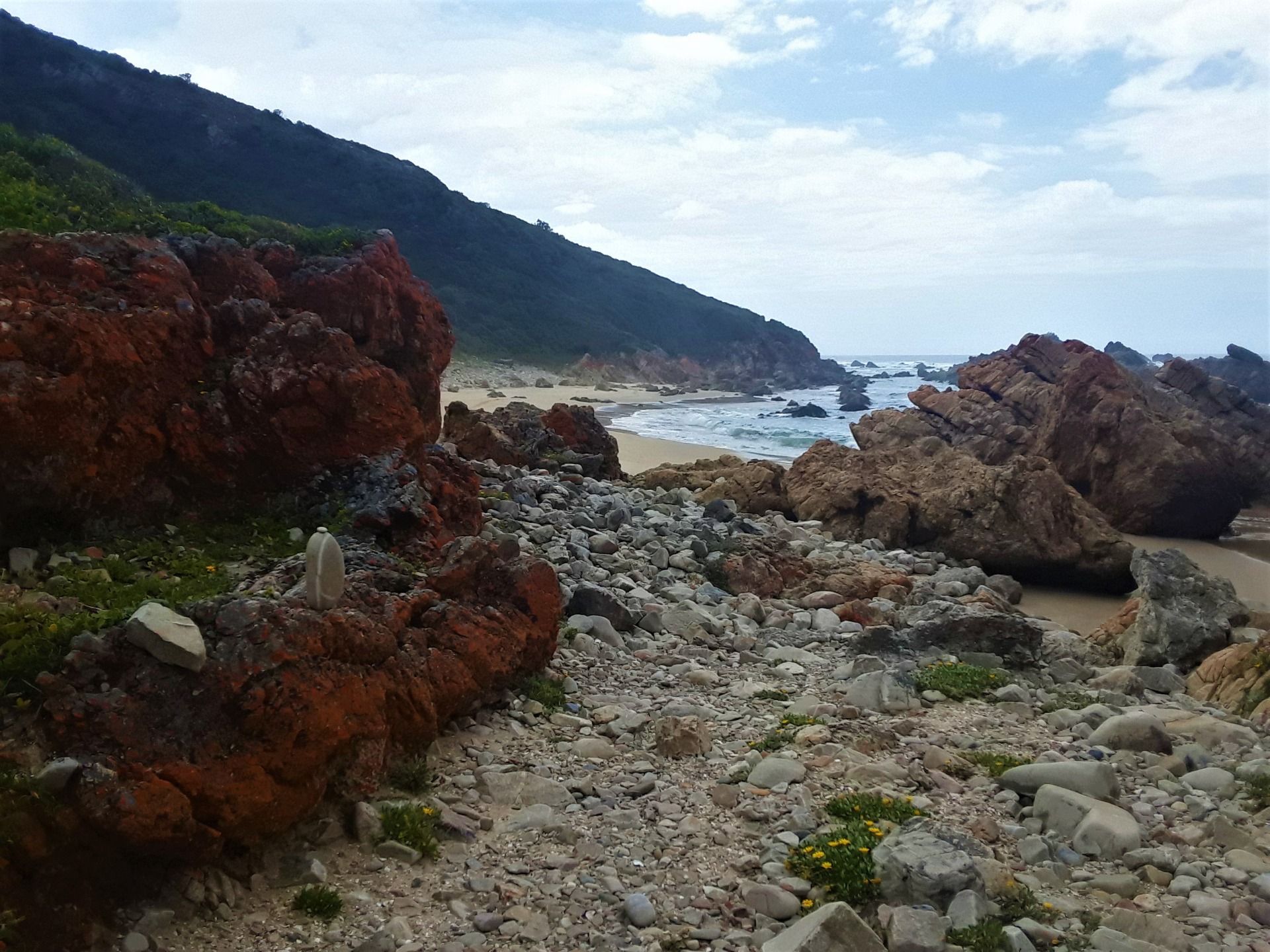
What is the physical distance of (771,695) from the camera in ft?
25.6

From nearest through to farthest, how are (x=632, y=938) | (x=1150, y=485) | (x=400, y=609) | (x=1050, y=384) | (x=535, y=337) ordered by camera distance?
1. (x=632, y=938)
2. (x=400, y=609)
3. (x=1150, y=485)
4. (x=1050, y=384)
5. (x=535, y=337)

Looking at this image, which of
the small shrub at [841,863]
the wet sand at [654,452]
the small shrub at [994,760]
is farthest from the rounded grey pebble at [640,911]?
the wet sand at [654,452]

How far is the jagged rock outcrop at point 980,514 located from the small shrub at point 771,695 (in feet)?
30.0

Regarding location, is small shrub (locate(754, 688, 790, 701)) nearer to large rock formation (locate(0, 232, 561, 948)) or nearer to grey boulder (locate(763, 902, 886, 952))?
large rock formation (locate(0, 232, 561, 948))

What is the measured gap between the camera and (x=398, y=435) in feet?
27.4

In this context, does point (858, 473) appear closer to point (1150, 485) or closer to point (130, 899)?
point (1150, 485)

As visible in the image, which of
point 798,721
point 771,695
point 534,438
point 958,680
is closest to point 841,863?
point 798,721

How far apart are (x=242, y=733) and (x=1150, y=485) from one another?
23097 millimetres

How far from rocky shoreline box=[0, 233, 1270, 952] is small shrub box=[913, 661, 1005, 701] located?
0.07 metres

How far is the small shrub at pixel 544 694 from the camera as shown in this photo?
6.99 metres

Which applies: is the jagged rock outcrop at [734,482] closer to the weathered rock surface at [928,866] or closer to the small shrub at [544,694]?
the small shrub at [544,694]

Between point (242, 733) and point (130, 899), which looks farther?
point (242, 733)

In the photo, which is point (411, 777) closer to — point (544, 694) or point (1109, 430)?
point (544, 694)

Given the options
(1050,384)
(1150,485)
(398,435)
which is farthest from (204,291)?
(1050,384)
